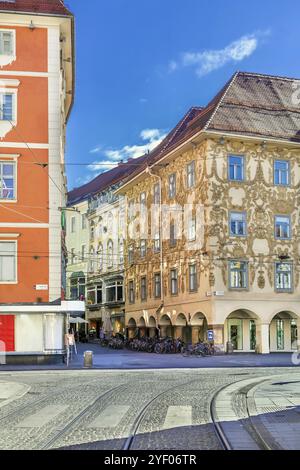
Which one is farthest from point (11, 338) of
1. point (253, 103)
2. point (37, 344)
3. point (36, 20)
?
point (253, 103)

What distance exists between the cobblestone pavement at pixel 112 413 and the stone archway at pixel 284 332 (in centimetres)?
2038

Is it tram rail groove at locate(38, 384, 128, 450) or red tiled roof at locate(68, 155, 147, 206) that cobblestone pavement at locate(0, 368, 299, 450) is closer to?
tram rail groove at locate(38, 384, 128, 450)

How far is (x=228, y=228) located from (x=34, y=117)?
14.3 m

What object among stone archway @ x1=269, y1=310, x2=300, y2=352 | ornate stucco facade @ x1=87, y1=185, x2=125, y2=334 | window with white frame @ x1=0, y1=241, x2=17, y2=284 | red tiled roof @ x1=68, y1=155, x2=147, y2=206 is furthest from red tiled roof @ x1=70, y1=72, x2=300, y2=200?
red tiled roof @ x1=68, y1=155, x2=147, y2=206

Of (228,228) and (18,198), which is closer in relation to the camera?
(18,198)

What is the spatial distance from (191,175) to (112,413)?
33.0m

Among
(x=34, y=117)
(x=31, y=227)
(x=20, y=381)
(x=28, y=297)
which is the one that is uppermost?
(x=34, y=117)

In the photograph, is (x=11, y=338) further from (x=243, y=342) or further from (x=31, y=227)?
(x=243, y=342)

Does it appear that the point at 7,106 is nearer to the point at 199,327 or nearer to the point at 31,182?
the point at 31,182

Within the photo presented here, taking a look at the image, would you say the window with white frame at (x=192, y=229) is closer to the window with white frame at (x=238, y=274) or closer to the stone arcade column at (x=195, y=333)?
the window with white frame at (x=238, y=274)

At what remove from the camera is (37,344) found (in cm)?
3434

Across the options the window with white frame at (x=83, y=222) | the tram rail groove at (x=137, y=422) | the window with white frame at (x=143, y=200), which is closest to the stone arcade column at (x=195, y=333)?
the window with white frame at (x=143, y=200)

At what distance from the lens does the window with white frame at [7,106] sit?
118ft

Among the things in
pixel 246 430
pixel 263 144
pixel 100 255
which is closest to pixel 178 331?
pixel 263 144
